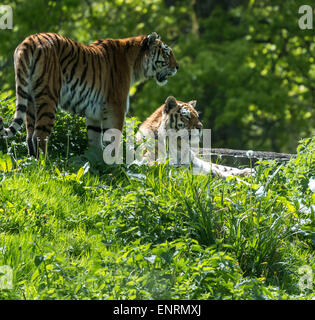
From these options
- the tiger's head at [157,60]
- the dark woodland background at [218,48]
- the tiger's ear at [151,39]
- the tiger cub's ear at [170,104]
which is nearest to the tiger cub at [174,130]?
the tiger cub's ear at [170,104]

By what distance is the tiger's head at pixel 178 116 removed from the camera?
740cm

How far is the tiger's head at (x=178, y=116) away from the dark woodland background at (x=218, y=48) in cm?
793

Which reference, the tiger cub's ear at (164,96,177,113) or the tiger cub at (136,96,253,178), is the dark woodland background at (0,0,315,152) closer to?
the tiger cub at (136,96,253,178)

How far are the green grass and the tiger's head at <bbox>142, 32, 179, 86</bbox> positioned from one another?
2.12 meters

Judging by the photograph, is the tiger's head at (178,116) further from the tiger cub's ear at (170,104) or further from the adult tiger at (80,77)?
the adult tiger at (80,77)

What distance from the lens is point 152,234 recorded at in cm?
482

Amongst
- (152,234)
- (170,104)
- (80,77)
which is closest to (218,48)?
(170,104)

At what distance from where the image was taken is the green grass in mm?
4000

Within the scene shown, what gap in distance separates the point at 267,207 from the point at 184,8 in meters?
15.8

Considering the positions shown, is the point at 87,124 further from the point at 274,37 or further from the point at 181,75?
the point at 274,37

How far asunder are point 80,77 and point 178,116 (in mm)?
1459

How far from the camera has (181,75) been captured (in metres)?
16.1
